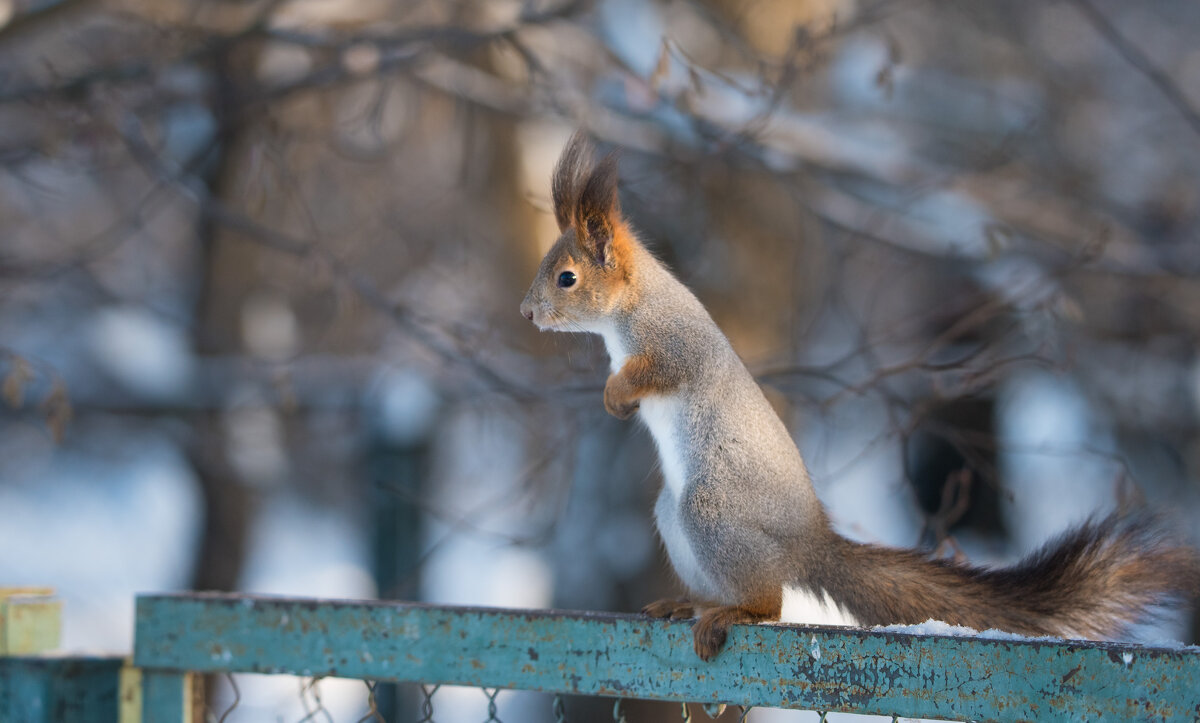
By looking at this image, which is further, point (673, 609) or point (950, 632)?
point (673, 609)

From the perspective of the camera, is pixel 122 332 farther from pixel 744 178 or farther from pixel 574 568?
pixel 744 178

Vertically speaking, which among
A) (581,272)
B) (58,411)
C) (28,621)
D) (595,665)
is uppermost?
(58,411)

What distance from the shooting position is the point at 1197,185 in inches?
174

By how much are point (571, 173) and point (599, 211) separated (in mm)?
76

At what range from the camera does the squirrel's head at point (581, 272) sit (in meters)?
1.78

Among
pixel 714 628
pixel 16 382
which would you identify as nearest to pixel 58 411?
pixel 16 382

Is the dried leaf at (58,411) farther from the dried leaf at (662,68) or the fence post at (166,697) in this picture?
the dried leaf at (662,68)

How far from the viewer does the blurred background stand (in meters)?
3.01

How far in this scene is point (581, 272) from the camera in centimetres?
181

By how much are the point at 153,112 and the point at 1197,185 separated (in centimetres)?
397

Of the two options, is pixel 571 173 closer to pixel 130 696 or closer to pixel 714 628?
pixel 714 628

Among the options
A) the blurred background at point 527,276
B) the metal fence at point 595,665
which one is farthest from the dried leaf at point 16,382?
the metal fence at point 595,665

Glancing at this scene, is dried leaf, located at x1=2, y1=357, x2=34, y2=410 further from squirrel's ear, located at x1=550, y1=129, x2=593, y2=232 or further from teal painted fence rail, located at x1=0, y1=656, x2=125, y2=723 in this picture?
squirrel's ear, located at x1=550, y1=129, x2=593, y2=232

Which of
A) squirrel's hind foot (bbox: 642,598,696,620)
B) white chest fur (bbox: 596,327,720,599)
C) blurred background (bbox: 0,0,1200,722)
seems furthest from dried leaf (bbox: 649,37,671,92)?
squirrel's hind foot (bbox: 642,598,696,620)
